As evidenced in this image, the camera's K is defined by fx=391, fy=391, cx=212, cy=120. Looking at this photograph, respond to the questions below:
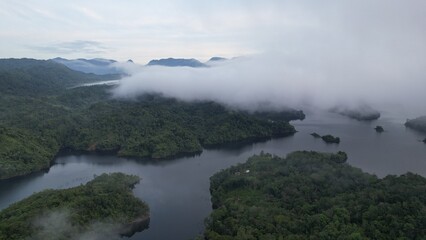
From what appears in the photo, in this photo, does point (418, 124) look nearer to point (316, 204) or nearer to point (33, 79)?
point (316, 204)

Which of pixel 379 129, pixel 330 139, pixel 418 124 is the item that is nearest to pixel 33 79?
pixel 330 139

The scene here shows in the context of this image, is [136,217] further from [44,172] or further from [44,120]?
[44,120]

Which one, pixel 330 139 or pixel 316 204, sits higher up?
pixel 316 204

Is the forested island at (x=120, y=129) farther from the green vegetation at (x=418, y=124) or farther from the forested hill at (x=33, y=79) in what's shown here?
the green vegetation at (x=418, y=124)

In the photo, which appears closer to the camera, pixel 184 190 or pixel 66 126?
pixel 184 190

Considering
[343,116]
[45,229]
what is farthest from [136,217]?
[343,116]

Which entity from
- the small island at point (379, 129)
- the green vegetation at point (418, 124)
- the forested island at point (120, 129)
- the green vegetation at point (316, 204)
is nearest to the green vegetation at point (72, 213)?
the green vegetation at point (316, 204)
